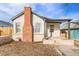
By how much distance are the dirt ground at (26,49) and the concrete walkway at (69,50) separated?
0.21 metres

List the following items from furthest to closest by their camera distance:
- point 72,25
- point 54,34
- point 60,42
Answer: point 54,34 → point 72,25 → point 60,42

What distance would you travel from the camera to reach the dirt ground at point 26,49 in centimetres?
506

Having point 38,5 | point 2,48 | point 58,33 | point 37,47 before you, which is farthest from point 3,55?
point 58,33

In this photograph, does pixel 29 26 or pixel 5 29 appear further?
pixel 29 26

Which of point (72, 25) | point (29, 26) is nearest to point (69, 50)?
point (72, 25)

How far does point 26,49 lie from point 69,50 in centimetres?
120

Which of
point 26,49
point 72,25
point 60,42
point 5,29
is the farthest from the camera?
point 72,25

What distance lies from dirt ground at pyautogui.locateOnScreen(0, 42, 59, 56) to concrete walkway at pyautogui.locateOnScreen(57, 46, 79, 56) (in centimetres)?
21

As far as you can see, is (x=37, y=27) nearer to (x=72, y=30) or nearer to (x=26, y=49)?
(x=26, y=49)

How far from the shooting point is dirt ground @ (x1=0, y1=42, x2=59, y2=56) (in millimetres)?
5059

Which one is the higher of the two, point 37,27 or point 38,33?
point 37,27

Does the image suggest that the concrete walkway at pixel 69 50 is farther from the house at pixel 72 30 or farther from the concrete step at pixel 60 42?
the house at pixel 72 30

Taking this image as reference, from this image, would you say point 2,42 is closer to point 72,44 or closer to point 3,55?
point 3,55

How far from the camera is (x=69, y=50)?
17.4 ft
